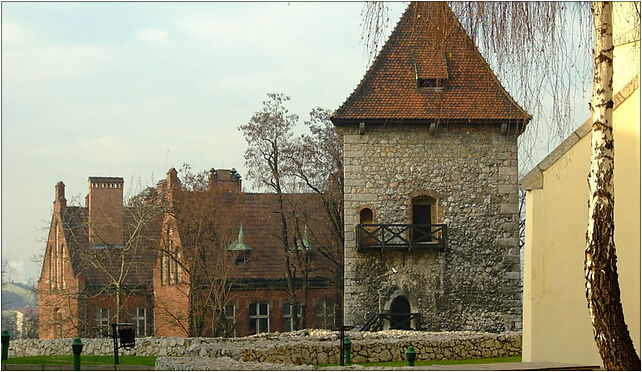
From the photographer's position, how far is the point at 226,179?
4559 centimetres

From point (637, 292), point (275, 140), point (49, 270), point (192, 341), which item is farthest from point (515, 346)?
point (49, 270)

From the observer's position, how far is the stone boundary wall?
19.8m

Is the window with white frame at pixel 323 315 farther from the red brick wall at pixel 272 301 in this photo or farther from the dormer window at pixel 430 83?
the dormer window at pixel 430 83

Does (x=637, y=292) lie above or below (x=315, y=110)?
below

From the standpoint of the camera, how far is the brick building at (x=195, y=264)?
38.6m

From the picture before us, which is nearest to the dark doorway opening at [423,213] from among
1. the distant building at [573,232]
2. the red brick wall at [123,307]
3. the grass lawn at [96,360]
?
the grass lawn at [96,360]

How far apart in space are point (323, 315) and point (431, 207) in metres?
14.1

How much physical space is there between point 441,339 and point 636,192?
808 centimetres

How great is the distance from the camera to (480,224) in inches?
1159

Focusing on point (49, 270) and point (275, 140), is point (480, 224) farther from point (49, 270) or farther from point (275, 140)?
point (49, 270)

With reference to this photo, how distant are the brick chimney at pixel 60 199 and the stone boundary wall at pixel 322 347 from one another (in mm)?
24797

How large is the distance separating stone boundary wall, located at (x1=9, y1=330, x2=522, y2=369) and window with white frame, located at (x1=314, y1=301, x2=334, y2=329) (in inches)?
689

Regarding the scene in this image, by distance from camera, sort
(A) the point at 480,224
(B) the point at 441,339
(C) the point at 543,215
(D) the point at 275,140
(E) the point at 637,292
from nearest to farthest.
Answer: (E) the point at 637,292
(C) the point at 543,215
(B) the point at 441,339
(A) the point at 480,224
(D) the point at 275,140

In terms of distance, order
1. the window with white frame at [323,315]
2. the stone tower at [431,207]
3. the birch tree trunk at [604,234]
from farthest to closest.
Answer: the window with white frame at [323,315] → the stone tower at [431,207] → the birch tree trunk at [604,234]
